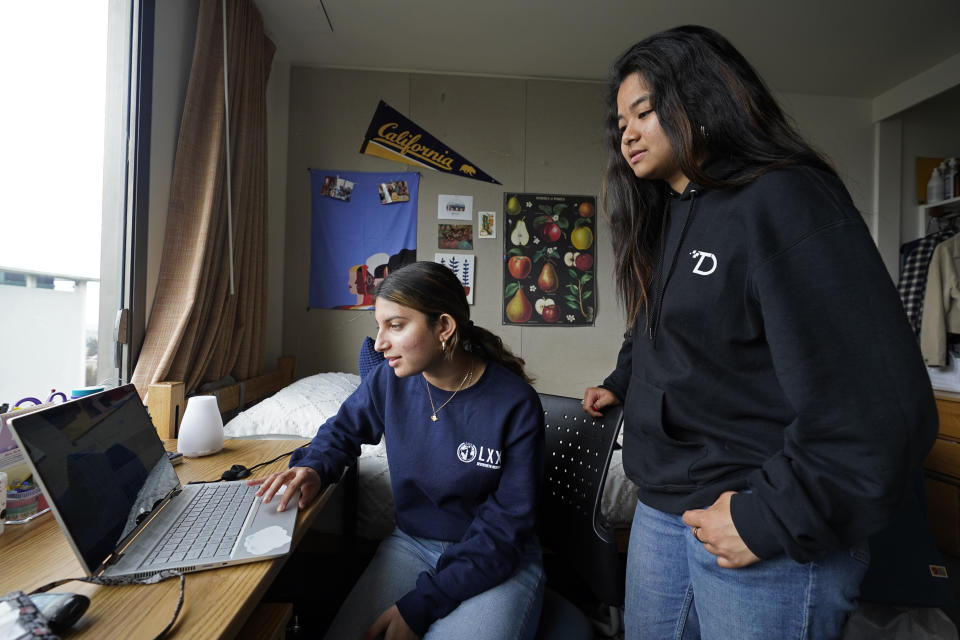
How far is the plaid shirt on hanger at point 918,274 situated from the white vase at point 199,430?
12.0 ft

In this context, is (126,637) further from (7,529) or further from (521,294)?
(521,294)

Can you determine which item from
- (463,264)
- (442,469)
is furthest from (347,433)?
(463,264)

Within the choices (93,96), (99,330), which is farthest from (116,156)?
(99,330)

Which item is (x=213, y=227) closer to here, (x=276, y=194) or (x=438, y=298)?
(x=276, y=194)

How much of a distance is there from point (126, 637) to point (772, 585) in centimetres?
81

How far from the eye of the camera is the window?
1292mm

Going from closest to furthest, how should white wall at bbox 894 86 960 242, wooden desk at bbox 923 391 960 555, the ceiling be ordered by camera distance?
wooden desk at bbox 923 391 960 555, the ceiling, white wall at bbox 894 86 960 242

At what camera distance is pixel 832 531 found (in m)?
0.58

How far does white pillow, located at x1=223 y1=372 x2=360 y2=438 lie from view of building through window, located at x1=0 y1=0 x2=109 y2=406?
18.8 inches

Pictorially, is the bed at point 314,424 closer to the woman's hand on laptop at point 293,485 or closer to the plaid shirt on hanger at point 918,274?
the woman's hand on laptop at point 293,485

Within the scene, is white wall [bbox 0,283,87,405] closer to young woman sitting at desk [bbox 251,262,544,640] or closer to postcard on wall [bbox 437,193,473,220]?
young woman sitting at desk [bbox 251,262,544,640]

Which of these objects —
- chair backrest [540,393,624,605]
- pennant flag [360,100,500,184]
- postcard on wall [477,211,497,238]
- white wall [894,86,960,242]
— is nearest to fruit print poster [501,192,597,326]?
postcard on wall [477,211,497,238]

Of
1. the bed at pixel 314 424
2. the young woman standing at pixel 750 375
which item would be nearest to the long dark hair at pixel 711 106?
the young woman standing at pixel 750 375

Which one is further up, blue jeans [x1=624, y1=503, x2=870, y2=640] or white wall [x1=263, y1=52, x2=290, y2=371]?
white wall [x1=263, y1=52, x2=290, y2=371]
